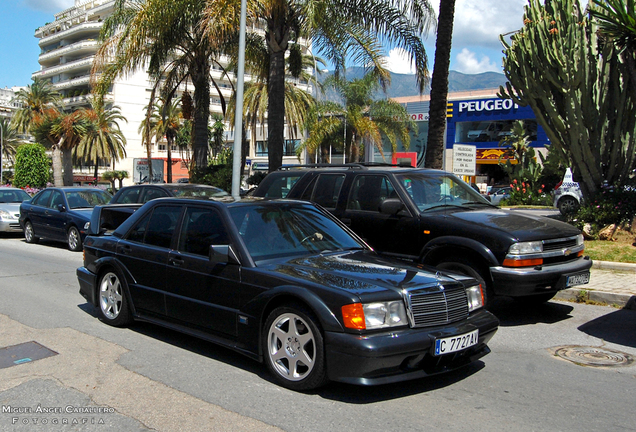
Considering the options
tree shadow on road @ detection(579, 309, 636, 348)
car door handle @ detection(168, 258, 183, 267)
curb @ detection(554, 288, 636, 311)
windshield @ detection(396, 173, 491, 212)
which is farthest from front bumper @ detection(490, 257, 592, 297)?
car door handle @ detection(168, 258, 183, 267)

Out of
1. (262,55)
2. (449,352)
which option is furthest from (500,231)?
(262,55)

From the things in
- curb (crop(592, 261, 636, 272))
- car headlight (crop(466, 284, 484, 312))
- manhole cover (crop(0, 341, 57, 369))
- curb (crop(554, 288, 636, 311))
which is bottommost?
manhole cover (crop(0, 341, 57, 369))

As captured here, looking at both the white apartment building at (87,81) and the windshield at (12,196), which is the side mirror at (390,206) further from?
the white apartment building at (87,81)

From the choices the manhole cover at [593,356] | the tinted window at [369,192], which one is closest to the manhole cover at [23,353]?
the tinted window at [369,192]

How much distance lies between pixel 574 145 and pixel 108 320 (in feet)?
33.3

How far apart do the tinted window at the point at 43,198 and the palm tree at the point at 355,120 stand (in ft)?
72.2

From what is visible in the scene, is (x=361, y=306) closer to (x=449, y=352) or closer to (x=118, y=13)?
(x=449, y=352)

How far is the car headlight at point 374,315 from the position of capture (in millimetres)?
4215

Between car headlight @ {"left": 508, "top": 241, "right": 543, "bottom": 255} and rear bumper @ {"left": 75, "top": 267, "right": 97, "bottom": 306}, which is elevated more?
car headlight @ {"left": 508, "top": 241, "right": 543, "bottom": 255}

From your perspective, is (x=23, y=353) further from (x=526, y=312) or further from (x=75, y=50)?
(x=75, y=50)

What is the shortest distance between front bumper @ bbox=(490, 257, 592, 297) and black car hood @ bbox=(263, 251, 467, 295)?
1771 millimetres

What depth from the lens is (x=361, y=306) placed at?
166 inches

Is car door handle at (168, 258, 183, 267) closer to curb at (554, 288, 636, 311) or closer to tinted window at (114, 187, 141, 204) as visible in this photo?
curb at (554, 288, 636, 311)

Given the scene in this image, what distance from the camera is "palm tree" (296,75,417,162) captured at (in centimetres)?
3678
